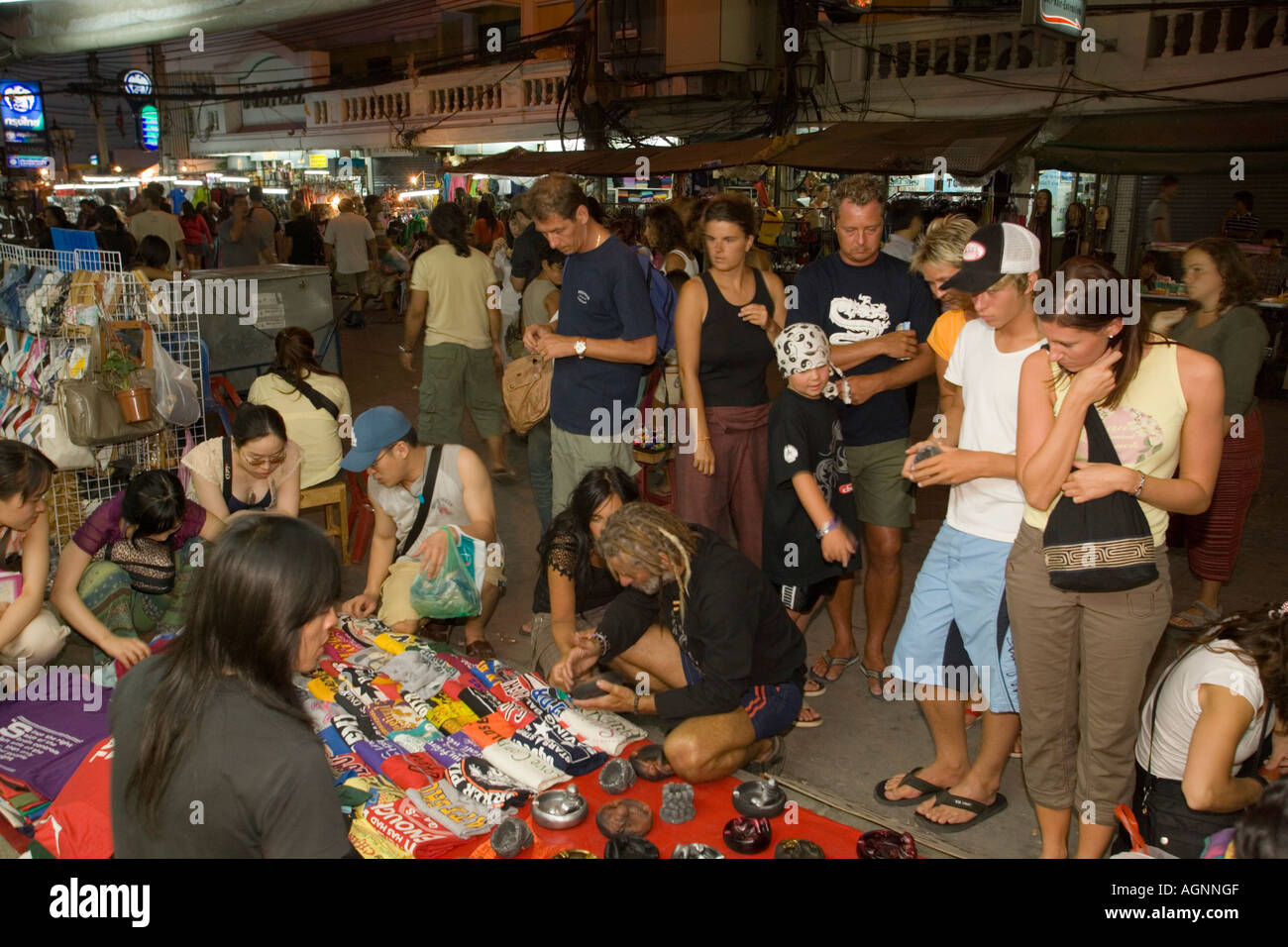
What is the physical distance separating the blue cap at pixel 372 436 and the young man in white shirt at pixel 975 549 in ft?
7.04

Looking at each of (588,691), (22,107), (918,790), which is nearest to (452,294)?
(588,691)

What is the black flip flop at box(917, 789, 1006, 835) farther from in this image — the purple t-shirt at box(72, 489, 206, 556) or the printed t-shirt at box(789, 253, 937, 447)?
the purple t-shirt at box(72, 489, 206, 556)

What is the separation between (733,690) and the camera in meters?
3.28

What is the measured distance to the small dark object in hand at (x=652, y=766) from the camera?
129 inches

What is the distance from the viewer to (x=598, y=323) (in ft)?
14.6

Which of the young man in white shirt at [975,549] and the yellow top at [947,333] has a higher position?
the yellow top at [947,333]

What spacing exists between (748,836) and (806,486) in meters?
1.37

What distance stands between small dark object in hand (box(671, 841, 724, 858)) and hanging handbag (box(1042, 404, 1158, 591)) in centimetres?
120

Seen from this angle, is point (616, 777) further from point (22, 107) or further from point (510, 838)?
point (22, 107)

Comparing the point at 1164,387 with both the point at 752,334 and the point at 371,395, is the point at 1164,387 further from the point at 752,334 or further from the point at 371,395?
the point at 371,395

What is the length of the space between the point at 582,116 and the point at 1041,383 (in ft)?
51.5

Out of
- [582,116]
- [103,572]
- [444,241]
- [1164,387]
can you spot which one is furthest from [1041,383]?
[582,116]

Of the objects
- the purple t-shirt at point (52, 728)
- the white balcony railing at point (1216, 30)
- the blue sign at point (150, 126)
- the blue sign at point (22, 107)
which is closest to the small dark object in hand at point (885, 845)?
the purple t-shirt at point (52, 728)

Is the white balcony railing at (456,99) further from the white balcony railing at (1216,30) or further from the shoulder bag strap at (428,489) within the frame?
the shoulder bag strap at (428,489)
